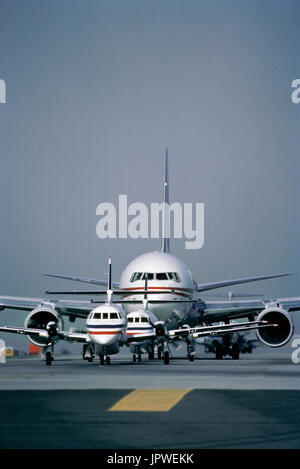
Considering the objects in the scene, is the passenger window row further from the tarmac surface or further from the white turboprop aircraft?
the tarmac surface

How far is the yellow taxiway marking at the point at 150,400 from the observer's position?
15.0 meters

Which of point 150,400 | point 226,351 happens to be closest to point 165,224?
point 226,351

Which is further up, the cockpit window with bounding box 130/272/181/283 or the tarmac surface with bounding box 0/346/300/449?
the cockpit window with bounding box 130/272/181/283

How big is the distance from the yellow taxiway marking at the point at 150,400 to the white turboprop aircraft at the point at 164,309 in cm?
2150

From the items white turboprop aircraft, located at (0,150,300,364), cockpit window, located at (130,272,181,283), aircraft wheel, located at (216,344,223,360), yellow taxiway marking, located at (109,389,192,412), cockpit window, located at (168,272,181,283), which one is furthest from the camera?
aircraft wheel, located at (216,344,223,360)

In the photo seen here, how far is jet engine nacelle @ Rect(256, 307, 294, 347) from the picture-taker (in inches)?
1797

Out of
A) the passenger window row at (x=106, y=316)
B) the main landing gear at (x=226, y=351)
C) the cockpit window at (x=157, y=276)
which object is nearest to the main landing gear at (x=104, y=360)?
the passenger window row at (x=106, y=316)

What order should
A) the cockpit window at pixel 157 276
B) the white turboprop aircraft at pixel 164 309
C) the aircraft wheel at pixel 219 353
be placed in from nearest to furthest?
1. the white turboprop aircraft at pixel 164 309
2. the cockpit window at pixel 157 276
3. the aircraft wheel at pixel 219 353

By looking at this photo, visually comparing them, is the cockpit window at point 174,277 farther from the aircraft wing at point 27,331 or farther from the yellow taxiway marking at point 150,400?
the yellow taxiway marking at point 150,400

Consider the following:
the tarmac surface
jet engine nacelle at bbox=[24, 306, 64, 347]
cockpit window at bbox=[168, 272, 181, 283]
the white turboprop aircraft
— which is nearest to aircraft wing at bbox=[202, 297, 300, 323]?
the white turboprop aircraft

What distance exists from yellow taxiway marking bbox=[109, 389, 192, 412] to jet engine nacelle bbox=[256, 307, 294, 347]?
26972mm

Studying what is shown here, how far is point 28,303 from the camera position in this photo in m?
48.7
